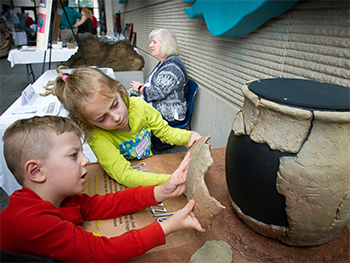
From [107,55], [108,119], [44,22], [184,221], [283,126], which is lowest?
[184,221]

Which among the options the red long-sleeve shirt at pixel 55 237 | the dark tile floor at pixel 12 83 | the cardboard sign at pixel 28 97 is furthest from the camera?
the dark tile floor at pixel 12 83

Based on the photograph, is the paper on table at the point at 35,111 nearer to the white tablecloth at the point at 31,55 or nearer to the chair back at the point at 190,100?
the chair back at the point at 190,100

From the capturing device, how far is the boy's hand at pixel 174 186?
1.14 meters

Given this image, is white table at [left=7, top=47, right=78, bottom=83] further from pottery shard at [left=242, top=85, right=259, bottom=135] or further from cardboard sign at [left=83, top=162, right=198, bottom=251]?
pottery shard at [left=242, top=85, right=259, bottom=135]

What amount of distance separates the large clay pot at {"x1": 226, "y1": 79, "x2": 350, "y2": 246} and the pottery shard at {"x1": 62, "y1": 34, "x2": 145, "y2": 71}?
4.16m

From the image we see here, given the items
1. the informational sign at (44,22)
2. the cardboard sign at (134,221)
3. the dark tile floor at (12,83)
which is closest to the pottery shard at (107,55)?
the informational sign at (44,22)

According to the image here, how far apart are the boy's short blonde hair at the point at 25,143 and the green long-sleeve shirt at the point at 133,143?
528mm

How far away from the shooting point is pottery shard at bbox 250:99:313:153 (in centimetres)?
83

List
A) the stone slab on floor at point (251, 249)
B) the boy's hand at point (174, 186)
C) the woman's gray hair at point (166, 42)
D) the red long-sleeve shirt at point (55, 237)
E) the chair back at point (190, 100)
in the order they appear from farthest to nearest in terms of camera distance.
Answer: the woman's gray hair at point (166, 42) → the chair back at point (190, 100) → the boy's hand at point (174, 186) → the stone slab on floor at point (251, 249) → the red long-sleeve shirt at point (55, 237)

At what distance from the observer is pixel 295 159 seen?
0.85 meters

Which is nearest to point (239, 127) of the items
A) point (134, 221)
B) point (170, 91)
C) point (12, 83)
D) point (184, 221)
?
point (184, 221)

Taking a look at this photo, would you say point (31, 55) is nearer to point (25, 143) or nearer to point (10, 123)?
point (10, 123)

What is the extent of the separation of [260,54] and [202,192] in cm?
138

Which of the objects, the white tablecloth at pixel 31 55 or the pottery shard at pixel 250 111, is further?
the white tablecloth at pixel 31 55
